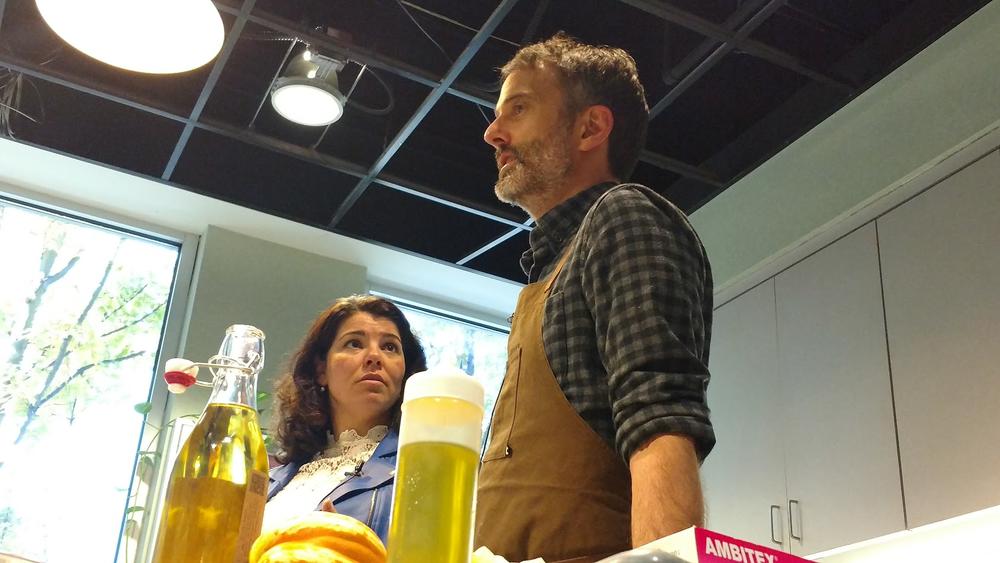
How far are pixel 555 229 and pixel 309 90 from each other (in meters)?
2.32

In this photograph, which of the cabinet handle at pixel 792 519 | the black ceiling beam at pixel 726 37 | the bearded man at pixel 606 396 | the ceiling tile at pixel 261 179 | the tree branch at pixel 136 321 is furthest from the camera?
the tree branch at pixel 136 321

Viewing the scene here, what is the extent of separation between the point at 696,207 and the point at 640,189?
3.07 m

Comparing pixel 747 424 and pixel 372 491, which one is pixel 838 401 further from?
pixel 372 491

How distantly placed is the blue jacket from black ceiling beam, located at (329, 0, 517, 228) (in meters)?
1.66

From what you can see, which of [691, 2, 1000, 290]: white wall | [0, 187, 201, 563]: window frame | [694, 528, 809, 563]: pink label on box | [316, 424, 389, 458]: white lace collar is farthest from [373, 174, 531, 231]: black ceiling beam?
[694, 528, 809, 563]: pink label on box

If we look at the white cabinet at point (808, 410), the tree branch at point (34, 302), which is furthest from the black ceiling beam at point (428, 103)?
the white cabinet at point (808, 410)

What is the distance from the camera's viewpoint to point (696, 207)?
4.30 meters

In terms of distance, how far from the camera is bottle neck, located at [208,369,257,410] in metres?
0.80

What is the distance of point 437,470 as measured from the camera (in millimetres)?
592

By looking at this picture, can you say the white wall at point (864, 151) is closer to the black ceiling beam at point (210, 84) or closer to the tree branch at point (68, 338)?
the black ceiling beam at point (210, 84)

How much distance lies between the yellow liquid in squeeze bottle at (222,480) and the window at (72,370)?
11.7 feet

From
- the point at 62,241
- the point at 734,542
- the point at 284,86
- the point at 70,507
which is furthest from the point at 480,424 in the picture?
the point at 62,241

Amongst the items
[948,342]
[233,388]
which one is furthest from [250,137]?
[233,388]

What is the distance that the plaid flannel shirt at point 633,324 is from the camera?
3.57ft
